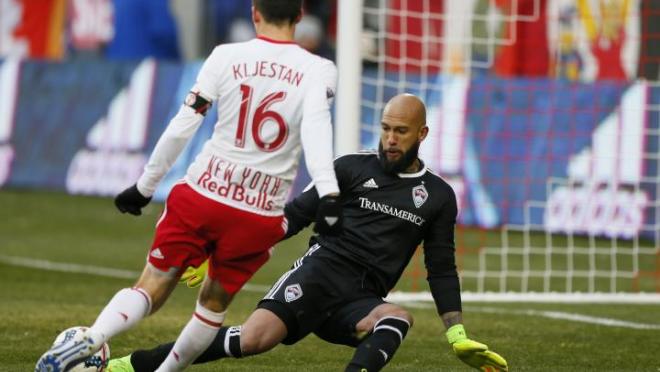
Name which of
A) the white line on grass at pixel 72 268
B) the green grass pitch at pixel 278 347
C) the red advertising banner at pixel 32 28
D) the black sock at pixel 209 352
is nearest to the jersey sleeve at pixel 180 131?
the black sock at pixel 209 352

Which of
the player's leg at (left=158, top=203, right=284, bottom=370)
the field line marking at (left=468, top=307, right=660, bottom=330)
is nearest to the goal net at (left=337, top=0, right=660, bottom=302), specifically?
the field line marking at (left=468, top=307, right=660, bottom=330)

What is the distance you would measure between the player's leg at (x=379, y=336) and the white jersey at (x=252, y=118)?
2.69 feet

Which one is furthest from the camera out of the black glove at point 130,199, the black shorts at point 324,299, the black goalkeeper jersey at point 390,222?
the black goalkeeper jersey at point 390,222

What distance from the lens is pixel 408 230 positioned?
310 inches

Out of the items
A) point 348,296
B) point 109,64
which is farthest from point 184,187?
point 109,64

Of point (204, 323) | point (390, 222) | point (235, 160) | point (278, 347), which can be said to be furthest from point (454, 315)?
point (278, 347)

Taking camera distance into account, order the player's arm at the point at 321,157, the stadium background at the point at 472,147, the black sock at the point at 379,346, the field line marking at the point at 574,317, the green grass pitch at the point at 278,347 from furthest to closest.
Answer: the stadium background at the point at 472,147, the field line marking at the point at 574,317, the green grass pitch at the point at 278,347, the black sock at the point at 379,346, the player's arm at the point at 321,157

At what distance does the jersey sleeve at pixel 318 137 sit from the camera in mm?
6887

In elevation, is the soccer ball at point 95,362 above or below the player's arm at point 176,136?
below

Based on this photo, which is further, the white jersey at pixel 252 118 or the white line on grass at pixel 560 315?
the white line on grass at pixel 560 315

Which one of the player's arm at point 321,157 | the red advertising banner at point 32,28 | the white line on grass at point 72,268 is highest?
the player's arm at point 321,157

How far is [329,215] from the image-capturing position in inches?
271

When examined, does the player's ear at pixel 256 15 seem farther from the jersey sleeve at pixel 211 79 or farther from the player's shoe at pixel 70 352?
the player's shoe at pixel 70 352

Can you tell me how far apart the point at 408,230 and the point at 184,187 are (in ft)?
4.27
